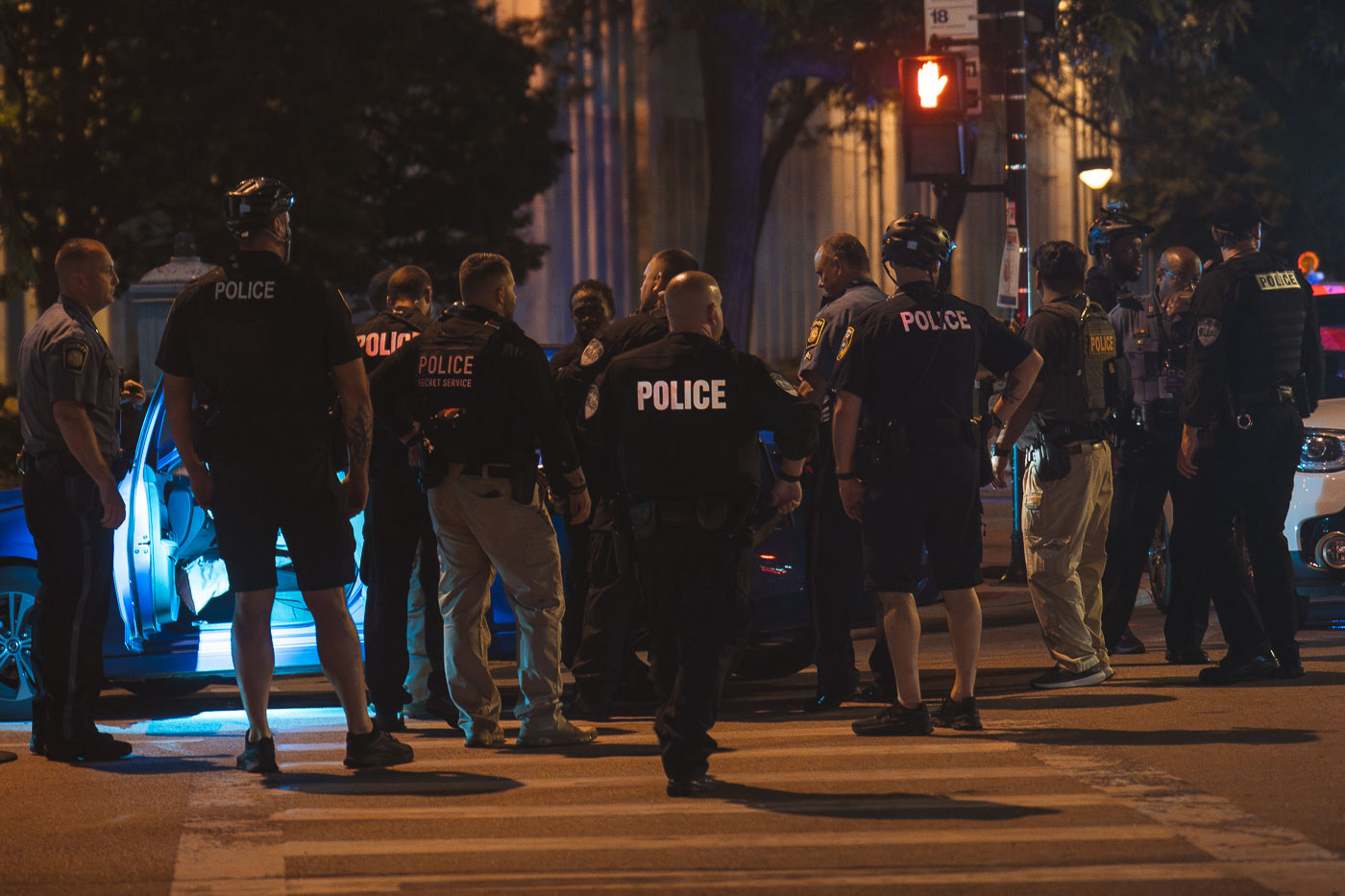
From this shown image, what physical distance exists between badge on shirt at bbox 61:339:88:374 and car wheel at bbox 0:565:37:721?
Result: 4.57ft

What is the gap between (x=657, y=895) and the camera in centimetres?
481

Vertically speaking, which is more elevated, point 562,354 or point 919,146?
point 919,146

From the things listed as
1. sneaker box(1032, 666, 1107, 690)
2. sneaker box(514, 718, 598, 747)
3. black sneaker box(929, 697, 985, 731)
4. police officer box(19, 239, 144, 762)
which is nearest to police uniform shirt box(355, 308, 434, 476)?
police officer box(19, 239, 144, 762)

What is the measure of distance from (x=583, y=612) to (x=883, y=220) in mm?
24349

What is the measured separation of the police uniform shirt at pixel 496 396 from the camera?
672cm

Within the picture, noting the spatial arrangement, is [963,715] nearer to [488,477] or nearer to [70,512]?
[488,477]

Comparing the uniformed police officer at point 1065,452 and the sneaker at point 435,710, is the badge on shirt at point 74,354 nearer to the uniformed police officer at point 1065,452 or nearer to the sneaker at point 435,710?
the sneaker at point 435,710

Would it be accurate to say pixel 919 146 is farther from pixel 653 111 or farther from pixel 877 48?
pixel 653 111

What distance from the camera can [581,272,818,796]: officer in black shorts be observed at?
597 centimetres

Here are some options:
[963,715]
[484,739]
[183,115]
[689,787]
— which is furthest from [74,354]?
[183,115]

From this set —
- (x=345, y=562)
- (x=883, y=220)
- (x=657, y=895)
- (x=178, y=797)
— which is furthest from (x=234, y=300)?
(x=883, y=220)

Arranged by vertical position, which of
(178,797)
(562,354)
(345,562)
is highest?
(562,354)

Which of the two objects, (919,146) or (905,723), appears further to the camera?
(919,146)

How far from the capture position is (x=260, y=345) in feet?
20.7
